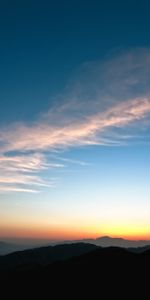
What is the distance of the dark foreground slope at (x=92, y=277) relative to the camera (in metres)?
54.4

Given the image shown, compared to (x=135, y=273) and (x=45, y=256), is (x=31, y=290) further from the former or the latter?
(x=45, y=256)

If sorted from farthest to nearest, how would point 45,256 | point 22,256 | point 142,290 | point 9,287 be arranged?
point 45,256
point 22,256
point 9,287
point 142,290

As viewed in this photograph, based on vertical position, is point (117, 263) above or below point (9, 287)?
above

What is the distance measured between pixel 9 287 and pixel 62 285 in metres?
13.3

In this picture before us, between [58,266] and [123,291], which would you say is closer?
[123,291]

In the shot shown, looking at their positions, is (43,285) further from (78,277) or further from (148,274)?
(148,274)

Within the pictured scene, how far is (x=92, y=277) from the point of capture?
198 feet

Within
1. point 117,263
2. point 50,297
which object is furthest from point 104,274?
point 50,297

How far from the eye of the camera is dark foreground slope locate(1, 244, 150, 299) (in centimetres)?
5441

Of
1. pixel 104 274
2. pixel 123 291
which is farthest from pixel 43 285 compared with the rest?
pixel 123 291

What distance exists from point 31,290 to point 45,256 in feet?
465

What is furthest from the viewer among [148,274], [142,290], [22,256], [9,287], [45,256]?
[45,256]

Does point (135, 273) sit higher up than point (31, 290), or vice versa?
point (135, 273)

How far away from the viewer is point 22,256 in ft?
609
